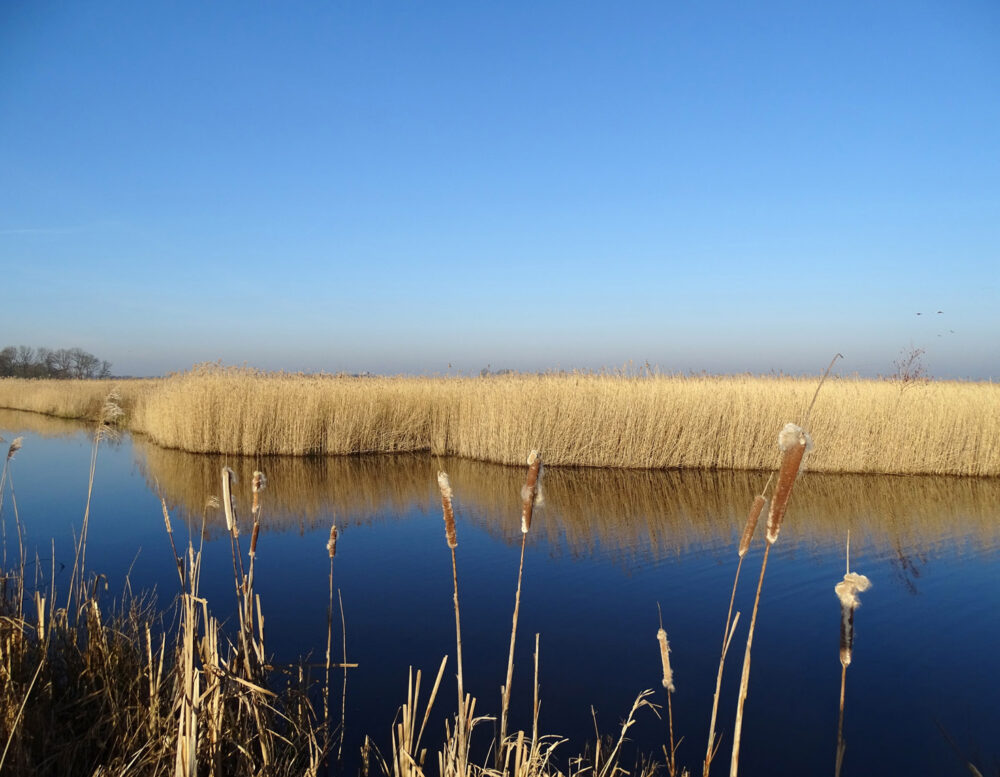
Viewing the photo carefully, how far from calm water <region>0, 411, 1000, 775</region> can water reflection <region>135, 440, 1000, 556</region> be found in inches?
1.7

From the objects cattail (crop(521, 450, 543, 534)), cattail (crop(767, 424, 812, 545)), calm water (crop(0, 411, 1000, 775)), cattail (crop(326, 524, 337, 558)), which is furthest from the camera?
calm water (crop(0, 411, 1000, 775))

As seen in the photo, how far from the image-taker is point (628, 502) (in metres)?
7.89

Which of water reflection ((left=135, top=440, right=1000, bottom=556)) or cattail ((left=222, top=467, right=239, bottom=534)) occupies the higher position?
cattail ((left=222, top=467, right=239, bottom=534))

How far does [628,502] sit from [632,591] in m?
3.02

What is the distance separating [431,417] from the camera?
41.8 ft

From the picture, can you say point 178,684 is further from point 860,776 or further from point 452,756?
point 860,776

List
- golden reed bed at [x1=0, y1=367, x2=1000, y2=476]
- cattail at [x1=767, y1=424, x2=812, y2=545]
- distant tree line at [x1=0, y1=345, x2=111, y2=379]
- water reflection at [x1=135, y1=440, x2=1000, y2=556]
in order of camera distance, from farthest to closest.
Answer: distant tree line at [x1=0, y1=345, x2=111, y2=379], golden reed bed at [x1=0, y1=367, x2=1000, y2=476], water reflection at [x1=135, y1=440, x2=1000, y2=556], cattail at [x1=767, y1=424, x2=812, y2=545]

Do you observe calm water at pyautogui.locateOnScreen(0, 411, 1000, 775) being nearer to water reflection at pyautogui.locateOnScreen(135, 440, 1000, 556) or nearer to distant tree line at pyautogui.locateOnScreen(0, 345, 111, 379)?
water reflection at pyautogui.locateOnScreen(135, 440, 1000, 556)

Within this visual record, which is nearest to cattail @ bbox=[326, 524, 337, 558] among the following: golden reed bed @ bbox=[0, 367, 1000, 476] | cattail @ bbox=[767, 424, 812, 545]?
cattail @ bbox=[767, 424, 812, 545]

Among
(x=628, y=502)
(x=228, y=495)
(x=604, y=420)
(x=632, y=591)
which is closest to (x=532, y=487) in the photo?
(x=228, y=495)

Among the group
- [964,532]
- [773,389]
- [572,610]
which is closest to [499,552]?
[572,610]

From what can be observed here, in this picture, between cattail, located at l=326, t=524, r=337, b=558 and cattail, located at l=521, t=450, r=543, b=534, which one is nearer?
cattail, located at l=521, t=450, r=543, b=534

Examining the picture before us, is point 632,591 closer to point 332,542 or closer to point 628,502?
point 628,502

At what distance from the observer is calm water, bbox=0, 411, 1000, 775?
3.20 m
